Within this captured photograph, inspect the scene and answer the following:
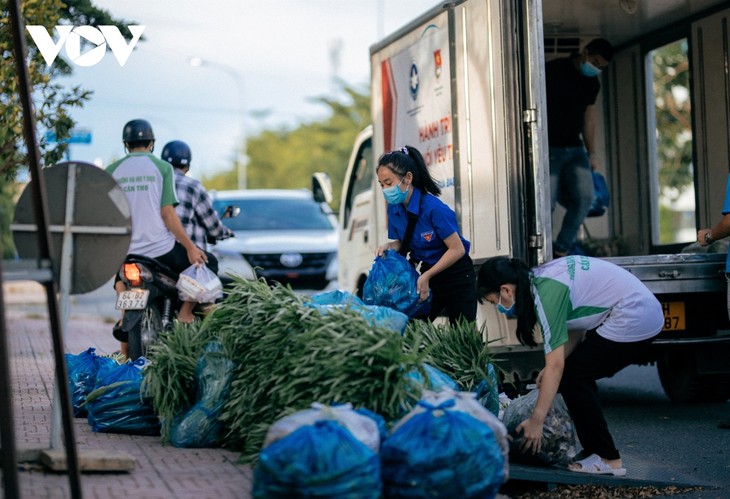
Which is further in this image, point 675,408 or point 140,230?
point 675,408

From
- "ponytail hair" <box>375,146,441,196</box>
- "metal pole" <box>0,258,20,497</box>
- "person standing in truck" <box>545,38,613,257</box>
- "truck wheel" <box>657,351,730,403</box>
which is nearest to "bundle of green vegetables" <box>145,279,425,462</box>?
"ponytail hair" <box>375,146,441,196</box>

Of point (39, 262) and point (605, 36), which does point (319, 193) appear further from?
point (39, 262)

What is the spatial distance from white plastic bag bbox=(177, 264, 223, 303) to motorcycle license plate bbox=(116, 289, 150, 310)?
25 centimetres

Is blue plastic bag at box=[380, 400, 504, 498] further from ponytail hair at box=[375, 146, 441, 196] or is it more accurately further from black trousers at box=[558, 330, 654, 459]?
ponytail hair at box=[375, 146, 441, 196]

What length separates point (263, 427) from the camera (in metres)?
5.45

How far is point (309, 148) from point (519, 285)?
195 ft

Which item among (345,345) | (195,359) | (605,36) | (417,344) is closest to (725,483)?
(417,344)

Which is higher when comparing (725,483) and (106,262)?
(106,262)

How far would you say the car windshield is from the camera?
634 inches

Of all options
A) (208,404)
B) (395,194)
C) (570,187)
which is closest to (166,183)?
(395,194)

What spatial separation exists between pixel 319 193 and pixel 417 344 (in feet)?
23.0

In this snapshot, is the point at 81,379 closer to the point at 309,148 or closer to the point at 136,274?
the point at 136,274

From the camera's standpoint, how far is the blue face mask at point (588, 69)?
10266 mm

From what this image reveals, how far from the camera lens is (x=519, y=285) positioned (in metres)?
5.64
